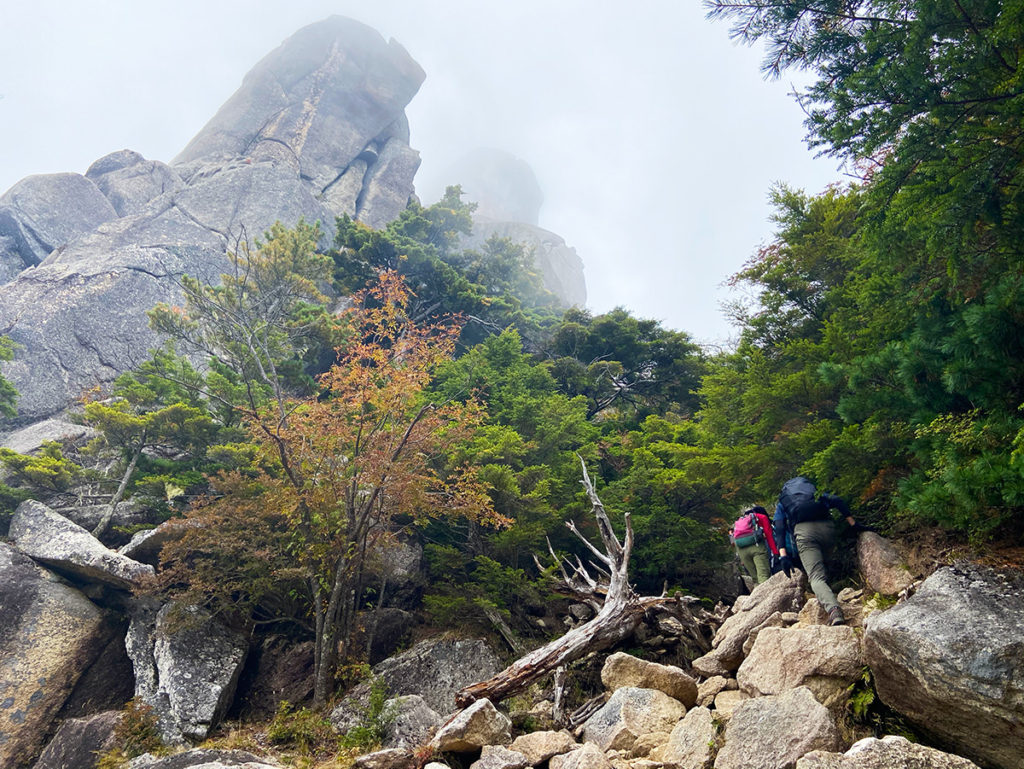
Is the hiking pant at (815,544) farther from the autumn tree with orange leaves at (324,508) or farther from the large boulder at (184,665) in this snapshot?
the large boulder at (184,665)

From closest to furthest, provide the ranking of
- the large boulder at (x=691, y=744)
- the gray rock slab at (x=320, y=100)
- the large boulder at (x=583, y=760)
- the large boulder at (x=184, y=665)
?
the large boulder at (x=691, y=744) → the large boulder at (x=583, y=760) → the large boulder at (x=184, y=665) → the gray rock slab at (x=320, y=100)

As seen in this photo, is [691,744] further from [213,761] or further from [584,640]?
[213,761]

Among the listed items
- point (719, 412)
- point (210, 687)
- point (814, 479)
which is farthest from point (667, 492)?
point (210, 687)

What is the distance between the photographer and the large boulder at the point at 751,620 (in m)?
5.62

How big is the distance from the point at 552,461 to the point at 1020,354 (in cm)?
857

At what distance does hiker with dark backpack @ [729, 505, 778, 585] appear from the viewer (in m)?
7.64

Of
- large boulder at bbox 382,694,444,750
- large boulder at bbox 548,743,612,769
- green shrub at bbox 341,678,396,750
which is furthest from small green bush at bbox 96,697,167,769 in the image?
large boulder at bbox 548,743,612,769

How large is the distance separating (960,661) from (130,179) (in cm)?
4751

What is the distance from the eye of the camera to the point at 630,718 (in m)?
4.96

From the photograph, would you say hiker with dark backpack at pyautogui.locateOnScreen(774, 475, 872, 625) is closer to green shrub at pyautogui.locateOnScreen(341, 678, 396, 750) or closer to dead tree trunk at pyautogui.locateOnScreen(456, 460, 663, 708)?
dead tree trunk at pyautogui.locateOnScreen(456, 460, 663, 708)

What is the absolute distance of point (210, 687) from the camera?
855cm

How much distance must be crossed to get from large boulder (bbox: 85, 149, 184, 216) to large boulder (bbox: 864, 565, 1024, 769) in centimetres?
4303

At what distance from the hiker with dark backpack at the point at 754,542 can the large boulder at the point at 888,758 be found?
491cm

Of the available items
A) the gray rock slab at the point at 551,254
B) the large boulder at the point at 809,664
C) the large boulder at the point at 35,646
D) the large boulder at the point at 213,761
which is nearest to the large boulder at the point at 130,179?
the gray rock slab at the point at 551,254
